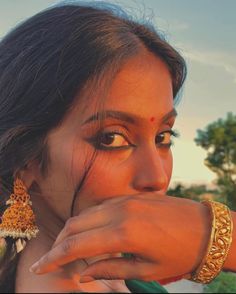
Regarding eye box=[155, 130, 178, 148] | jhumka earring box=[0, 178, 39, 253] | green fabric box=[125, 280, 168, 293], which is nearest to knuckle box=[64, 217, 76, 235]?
jhumka earring box=[0, 178, 39, 253]

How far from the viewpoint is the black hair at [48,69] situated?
218cm

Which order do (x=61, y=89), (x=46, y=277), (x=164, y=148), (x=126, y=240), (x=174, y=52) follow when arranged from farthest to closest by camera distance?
(x=174, y=52) → (x=164, y=148) → (x=61, y=89) → (x=46, y=277) → (x=126, y=240)

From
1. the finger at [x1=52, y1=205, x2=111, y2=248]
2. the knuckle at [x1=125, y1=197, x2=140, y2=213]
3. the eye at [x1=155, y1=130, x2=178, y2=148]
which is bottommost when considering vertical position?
the eye at [x1=155, y1=130, x2=178, y2=148]

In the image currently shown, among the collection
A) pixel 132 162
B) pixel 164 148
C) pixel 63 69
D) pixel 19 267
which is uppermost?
pixel 63 69

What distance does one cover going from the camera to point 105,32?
2266mm

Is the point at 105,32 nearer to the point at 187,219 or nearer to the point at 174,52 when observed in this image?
the point at 174,52

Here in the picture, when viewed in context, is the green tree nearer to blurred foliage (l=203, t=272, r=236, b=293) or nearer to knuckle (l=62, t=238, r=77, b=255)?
blurred foliage (l=203, t=272, r=236, b=293)

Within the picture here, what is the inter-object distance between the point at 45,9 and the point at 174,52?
22.9 inches

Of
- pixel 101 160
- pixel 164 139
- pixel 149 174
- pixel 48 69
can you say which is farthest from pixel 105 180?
pixel 48 69

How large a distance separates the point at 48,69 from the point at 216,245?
101 cm

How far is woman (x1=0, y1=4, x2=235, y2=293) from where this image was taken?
2.05 meters

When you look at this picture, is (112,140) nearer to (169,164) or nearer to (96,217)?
(169,164)

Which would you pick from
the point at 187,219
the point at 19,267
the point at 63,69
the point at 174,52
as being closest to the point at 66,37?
the point at 63,69

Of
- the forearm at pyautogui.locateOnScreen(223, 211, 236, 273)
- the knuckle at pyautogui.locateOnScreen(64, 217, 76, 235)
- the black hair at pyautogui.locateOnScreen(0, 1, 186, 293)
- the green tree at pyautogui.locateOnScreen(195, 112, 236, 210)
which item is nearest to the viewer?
the knuckle at pyautogui.locateOnScreen(64, 217, 76, 235)
